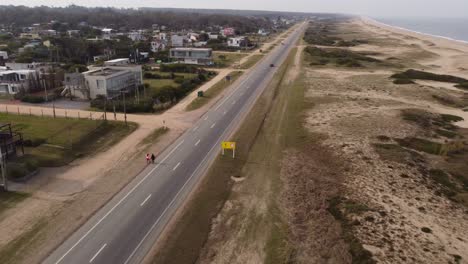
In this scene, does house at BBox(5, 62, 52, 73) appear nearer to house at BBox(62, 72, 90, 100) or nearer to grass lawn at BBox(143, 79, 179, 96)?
house at BBox(62, 72, 90, 100)

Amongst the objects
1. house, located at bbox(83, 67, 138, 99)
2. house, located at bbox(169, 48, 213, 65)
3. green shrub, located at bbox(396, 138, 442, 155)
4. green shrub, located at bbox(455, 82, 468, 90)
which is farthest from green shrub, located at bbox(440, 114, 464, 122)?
house, located at bbox(169, 48, 213, 65)

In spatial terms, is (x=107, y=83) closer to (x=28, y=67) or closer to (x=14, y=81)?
(x=14, y=81)

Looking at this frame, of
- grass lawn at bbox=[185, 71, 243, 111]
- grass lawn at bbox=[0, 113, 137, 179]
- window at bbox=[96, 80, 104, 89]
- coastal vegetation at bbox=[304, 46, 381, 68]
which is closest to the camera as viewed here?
grass lawn at bbox=[0, 113, 137, 179]

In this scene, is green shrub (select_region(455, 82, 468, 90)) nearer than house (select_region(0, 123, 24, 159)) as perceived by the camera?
No

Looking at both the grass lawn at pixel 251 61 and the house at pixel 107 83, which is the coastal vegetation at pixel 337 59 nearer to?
the grass lawn at pixel 251 61

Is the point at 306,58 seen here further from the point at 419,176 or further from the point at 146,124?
the point at 419,176

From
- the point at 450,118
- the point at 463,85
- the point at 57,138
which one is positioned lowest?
the point at 57,138

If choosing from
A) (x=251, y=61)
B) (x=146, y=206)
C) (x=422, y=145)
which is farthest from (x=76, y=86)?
(x=251, y=61)

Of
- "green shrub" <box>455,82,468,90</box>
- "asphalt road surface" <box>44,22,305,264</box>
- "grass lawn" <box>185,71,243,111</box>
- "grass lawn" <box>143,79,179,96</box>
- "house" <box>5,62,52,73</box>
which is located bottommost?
"asphalt road surface" <box>44,22,305,264</box>
